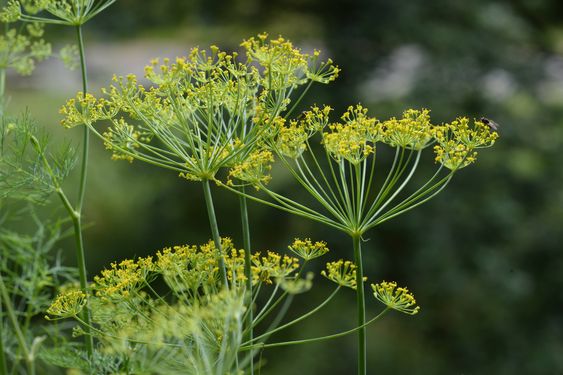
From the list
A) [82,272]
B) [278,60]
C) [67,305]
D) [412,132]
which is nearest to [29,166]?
[82,272]

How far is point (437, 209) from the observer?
656 cm

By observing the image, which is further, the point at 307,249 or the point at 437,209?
the point at 437,209

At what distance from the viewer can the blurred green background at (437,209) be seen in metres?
6.50

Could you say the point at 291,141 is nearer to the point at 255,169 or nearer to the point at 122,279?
the point at 255,169

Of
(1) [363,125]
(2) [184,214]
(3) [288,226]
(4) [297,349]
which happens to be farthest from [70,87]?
(1) [363,125]

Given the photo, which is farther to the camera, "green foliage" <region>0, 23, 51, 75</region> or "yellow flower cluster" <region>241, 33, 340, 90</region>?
"green foliage" <region>0, 23, 51, 75</region>

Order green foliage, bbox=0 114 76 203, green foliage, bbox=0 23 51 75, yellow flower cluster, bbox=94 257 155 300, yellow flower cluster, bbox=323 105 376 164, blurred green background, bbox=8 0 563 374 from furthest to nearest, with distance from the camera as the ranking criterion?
blurred green background, bbox=8 0 563 374, green foliage, bbox=0 23 51 75, green foliage, bbox=0 114 76 203, yellow flower cluster, bbox=323 105 376 164, yellow flower cluster, bbox=94 257 155 300

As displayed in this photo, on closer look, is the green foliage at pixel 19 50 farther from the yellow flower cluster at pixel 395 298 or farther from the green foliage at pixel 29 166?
the yellow flower cluster at pixel 395 298

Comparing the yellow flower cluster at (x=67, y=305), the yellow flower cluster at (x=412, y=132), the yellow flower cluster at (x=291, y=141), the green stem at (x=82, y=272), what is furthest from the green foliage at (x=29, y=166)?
the yellow flower cluster at (x=412, y=132)

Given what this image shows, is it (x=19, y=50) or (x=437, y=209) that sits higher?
(x=19, y=50)

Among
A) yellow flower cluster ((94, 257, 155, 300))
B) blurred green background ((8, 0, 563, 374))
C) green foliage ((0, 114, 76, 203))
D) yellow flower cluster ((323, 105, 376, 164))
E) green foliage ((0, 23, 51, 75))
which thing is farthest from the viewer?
blurred green background ((8, 0, 563, 374))

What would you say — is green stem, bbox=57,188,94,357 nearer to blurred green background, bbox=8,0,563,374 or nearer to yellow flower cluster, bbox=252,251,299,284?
yellow flower cluster, bbox=252,251,299,284

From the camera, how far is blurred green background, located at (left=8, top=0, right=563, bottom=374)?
6500 mm

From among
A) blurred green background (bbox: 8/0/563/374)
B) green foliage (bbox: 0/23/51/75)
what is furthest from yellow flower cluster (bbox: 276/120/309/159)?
blurred green background (bbox: 8/0/563/374)
